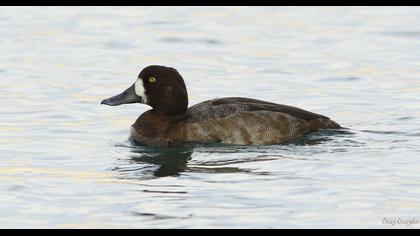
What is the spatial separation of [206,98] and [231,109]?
359cm

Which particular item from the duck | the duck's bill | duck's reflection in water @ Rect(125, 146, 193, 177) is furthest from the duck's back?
the duck's bill

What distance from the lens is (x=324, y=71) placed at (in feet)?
59.6

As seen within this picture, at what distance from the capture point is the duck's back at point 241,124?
41.2ft

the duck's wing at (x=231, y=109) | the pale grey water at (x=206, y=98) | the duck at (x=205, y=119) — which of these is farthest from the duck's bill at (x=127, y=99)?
the duck's wing at (x=231, y=109)

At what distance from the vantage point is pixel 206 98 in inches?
640

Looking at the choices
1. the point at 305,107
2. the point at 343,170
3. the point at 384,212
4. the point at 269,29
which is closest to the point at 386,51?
the point at 269,29

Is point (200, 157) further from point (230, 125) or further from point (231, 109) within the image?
point (231, 109)

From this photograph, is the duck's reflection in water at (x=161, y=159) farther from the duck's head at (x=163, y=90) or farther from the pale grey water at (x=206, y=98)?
the duck's head at (x=163, y=90)

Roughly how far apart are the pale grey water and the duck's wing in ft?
1.19

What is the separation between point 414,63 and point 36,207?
400 inches

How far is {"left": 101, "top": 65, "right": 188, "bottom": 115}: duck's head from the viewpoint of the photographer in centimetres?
1295

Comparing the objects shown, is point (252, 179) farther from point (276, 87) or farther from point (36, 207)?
point (276, 87)

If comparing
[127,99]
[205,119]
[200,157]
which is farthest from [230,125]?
[127,99]

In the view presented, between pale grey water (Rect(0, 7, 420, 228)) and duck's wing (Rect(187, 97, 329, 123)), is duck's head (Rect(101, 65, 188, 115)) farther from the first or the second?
pale grey water (Rect(0, 7, 420, 228))
